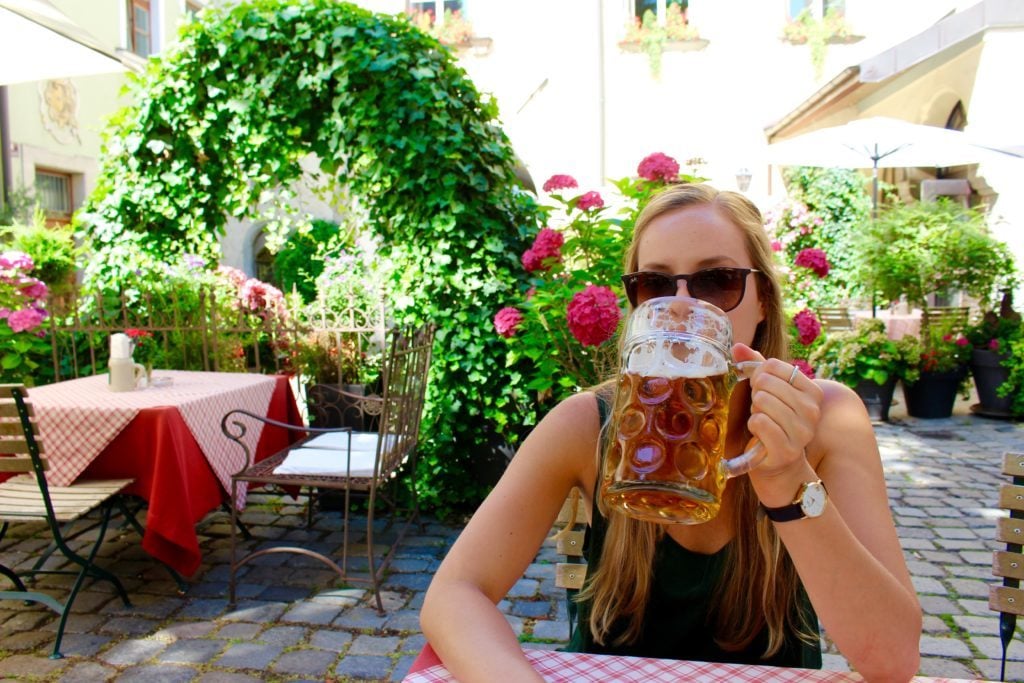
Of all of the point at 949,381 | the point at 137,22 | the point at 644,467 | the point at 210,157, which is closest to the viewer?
the point at 644,467

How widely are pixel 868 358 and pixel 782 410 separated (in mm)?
6808

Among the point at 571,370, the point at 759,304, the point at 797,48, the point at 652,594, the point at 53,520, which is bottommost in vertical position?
the point at 53,520

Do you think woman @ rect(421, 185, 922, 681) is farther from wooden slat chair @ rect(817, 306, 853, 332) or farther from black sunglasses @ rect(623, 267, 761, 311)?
wooden slat chair @ rect(817, 306, 853, 332)

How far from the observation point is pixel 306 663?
2.79 meters

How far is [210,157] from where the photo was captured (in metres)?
5.29

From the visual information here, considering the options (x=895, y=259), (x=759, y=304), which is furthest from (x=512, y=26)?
(x=759, y=304)

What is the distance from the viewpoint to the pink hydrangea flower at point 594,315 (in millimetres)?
3002

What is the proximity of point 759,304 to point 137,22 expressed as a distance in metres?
14.2

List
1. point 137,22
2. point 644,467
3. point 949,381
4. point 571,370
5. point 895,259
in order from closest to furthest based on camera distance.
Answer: point 644,467, point 571,370, point 949,381, point 895,259, point 137,22

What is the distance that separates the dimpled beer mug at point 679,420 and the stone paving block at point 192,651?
244 cm

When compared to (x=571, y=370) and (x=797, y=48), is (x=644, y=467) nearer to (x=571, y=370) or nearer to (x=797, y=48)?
(x=571, y=370)

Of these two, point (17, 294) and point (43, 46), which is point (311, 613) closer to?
point (17, 294)

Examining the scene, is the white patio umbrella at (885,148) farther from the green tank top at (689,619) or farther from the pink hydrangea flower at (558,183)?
the green tank top at (689,619)

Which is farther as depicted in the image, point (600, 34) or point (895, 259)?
point (600, 34)
